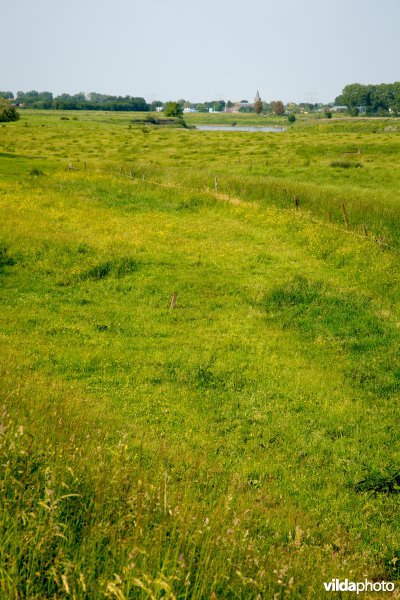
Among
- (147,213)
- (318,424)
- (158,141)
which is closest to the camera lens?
(318,424)

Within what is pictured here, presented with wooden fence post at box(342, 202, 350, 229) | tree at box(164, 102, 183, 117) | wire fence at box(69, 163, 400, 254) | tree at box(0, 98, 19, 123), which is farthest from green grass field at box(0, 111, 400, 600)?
tree at box(164, 102, 183, 117)

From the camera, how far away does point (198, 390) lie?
1538 cm

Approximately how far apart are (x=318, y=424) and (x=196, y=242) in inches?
688

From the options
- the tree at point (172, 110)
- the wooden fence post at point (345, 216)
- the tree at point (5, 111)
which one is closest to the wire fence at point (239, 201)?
the wooden fence post at point (345, 216)

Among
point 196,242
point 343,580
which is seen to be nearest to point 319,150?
point 196,242

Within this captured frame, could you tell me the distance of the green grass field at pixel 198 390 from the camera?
4.71 metres

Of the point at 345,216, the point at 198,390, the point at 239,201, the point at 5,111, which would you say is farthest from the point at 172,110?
the point at 198,390

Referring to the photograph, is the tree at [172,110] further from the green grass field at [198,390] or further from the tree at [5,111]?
the green grass field at [198,390]

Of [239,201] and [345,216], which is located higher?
[239,201]

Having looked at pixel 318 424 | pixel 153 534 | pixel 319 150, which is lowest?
pixel 318 424

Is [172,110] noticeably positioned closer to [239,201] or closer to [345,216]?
[239,201]

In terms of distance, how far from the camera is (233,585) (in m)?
4.56

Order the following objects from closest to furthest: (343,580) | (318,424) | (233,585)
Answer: (233,585)
(343,580)
(318,424)

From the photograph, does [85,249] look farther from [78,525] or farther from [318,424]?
[78,525]
